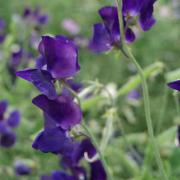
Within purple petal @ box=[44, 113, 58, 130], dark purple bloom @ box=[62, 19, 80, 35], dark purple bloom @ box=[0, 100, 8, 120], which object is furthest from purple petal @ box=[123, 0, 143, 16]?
dark purple bloom @ box=[62, 19, 80, 35]

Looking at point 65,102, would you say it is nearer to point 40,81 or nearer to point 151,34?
point 40,81

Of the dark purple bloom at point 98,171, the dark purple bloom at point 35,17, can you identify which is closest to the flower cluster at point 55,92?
the dark purple bloom at point 98,171

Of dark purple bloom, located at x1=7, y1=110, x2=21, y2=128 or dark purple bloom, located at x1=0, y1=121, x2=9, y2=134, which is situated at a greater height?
dark purple bloom, located at x1=7, y1=110, x2=21, y2=128

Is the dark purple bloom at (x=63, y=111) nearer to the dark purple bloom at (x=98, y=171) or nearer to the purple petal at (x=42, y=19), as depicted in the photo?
the dark purple bloom at (x=98, y=171)

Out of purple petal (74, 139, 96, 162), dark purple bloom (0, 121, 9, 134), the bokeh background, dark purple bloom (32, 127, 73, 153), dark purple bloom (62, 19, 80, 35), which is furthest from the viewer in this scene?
dark purple bloom (62, 19, 80, 35)

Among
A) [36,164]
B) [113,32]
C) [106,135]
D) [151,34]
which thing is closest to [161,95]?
[151,34]

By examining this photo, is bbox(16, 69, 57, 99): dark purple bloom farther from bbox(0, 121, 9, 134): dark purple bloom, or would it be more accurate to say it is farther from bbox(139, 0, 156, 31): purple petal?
bbox(0, 121, 9, 134): dark purple bloom

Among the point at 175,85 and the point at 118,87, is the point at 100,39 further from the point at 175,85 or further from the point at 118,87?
the point at 118,87

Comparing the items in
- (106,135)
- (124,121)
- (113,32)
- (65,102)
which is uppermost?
(113,32)
